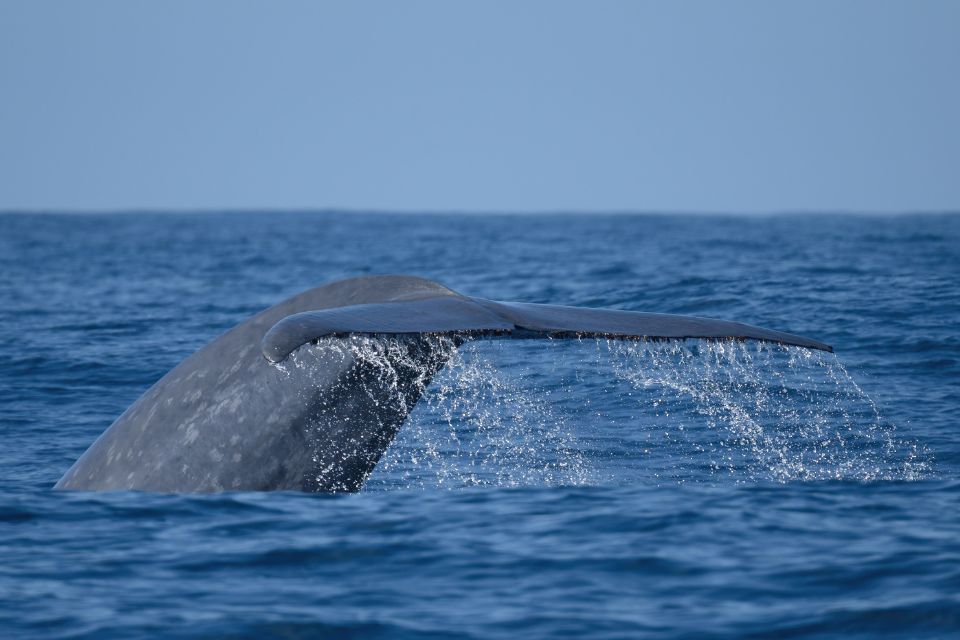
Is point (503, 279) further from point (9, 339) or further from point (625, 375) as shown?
point (625, 375)

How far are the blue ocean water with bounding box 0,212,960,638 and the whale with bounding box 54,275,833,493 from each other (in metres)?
0.30

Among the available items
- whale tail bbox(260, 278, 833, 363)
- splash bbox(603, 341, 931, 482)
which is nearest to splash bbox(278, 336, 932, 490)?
splash bbox(603, 341, 931, 482)

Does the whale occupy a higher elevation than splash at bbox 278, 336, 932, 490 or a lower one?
higher

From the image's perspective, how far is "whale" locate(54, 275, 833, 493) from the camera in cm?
755

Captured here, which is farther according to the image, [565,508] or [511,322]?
[565,508]

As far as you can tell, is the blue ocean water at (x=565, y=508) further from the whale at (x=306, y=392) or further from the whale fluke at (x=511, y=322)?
the whale fluke at (x=511, y=322)

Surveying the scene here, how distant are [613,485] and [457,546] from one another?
7.98 feet

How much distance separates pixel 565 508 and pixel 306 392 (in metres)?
2.35

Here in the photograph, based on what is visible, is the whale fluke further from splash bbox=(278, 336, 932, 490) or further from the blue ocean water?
the blue ocean water

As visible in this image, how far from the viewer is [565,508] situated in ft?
30.3

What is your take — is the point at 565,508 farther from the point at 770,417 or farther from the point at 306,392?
the point at 770,417

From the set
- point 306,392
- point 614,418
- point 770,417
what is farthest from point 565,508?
point 770,417

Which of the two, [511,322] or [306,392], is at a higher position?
[511,322]

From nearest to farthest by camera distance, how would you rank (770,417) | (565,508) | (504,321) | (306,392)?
1. (504,321)
2. (306,392)
3. (565,508)
4. (770,417)
